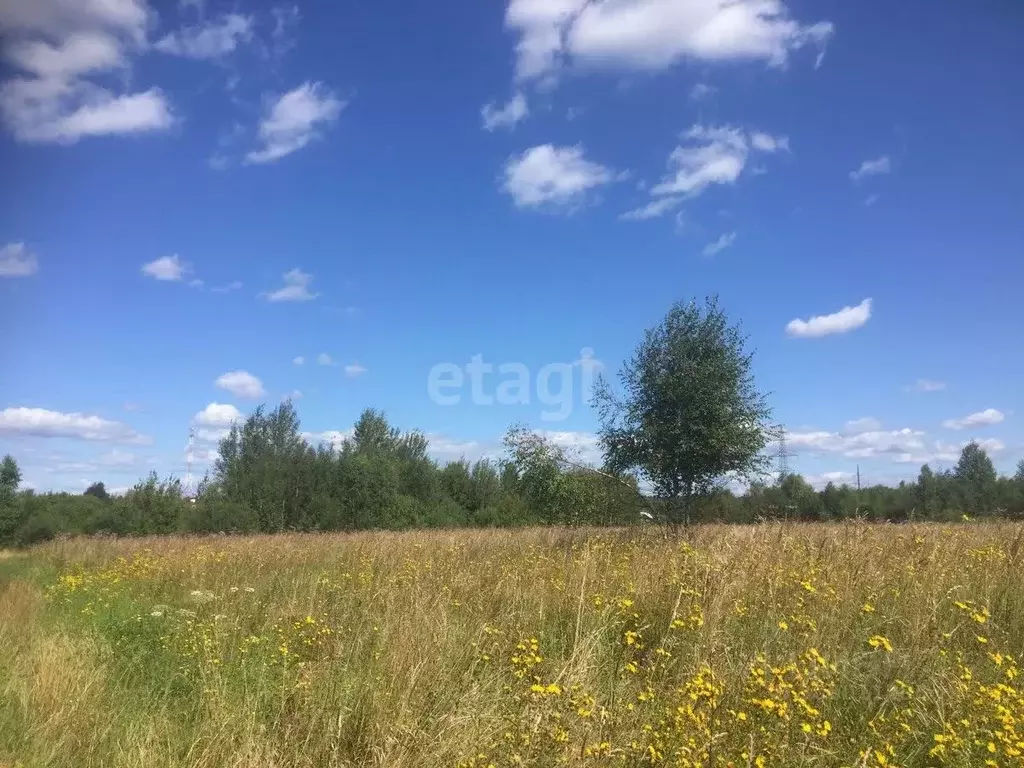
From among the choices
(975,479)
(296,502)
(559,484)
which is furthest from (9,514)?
(975,479)

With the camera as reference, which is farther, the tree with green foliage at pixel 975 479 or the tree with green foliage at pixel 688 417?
the tree with green foliage at pixel 975 479

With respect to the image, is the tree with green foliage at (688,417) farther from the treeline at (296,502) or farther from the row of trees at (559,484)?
the treeline at (296,502)

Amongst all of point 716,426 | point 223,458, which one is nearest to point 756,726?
point 716,426

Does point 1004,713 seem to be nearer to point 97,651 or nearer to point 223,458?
point 97,651

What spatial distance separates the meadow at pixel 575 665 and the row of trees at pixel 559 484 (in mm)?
3104

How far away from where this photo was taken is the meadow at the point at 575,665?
301 centimetres

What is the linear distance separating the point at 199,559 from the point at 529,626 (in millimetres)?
8084

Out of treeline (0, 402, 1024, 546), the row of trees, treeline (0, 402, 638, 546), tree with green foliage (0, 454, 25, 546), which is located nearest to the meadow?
the row of trees

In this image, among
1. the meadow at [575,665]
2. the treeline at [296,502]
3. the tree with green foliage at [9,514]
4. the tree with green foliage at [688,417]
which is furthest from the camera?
the tree with green foliage at [9,514]

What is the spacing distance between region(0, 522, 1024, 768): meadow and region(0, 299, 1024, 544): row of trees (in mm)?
3104

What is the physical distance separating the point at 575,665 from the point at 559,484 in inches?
640

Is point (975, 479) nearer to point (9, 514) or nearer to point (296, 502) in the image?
point (296, 502)

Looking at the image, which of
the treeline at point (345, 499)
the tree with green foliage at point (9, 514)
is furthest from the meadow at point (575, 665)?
the tree with green foliage at point (9, 514)

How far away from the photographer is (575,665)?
12.0 ft
